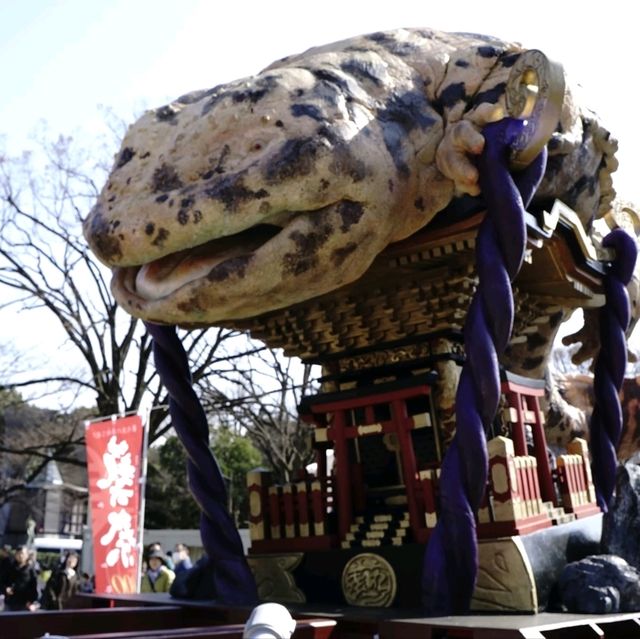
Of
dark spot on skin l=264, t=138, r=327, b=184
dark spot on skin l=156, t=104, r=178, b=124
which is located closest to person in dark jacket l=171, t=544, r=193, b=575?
dark spot on skin l=264, t=138, r=327, b=184

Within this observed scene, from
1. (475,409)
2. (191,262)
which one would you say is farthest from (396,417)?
(191,262)

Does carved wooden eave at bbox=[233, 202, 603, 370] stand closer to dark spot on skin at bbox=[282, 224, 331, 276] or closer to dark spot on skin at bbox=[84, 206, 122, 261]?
dark spot on skin at bbox=[282, 224, 331, 276]

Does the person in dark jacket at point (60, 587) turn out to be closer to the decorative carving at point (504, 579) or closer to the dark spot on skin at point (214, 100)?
the decorative carving at point (504, 579)

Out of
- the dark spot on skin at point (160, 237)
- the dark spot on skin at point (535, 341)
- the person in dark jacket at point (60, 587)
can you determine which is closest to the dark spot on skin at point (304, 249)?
the dark spot on skin at point (160, 237)

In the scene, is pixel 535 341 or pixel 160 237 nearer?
pixel 160 237

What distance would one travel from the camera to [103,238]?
446 centimetres

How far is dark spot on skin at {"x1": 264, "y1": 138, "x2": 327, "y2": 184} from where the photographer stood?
166 inches

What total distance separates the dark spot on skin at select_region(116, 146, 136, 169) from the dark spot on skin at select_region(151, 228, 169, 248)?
677 millimetres

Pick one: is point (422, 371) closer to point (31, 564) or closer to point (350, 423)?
point (350, 423)

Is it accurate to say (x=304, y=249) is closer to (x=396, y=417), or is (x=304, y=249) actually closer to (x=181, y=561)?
(x=396, y=417)

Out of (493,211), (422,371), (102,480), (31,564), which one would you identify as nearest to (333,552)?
(422,371)

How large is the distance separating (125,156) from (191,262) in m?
0.80

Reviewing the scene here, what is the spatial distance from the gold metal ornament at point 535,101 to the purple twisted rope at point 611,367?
5.95 feet

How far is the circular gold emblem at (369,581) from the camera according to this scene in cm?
457
